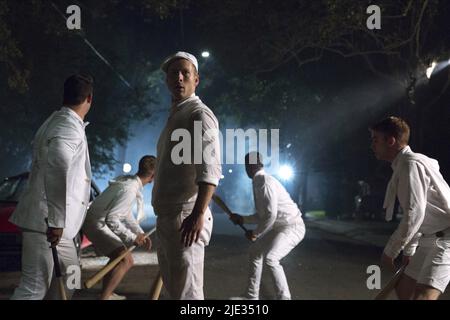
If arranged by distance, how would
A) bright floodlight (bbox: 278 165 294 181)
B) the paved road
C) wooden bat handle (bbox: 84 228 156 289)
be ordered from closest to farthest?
wooden bat handle (bbox: 84 228 156 289), the paved road, bright floodlight (bbox: 278 165 294 181)

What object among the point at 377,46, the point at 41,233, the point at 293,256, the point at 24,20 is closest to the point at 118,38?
the point at 24,20

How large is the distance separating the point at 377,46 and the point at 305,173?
37.7 ft

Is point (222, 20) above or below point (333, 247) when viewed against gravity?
above

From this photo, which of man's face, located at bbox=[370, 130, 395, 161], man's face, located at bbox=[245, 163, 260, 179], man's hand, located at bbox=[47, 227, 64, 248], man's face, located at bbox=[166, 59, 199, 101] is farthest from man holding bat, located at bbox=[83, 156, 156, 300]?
man's face, located at bbox=[370, 130, 395, 161]

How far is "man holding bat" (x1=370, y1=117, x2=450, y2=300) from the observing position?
3.43 m

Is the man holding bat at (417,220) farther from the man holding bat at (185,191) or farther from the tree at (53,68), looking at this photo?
the tree at (53,68)

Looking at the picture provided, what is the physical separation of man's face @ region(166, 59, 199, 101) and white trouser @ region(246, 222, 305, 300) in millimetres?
2623

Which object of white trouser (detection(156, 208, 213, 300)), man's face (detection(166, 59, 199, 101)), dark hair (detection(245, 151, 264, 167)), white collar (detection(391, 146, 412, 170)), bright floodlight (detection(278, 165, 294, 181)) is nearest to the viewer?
white trouser (detection(156, 208, 213, 300))

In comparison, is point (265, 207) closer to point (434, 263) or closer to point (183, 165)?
point (434, 263)

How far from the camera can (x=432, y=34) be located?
13.1 metres

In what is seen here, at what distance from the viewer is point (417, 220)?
339cm

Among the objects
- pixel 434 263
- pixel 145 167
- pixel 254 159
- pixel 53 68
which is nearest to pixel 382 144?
pixel 434 263

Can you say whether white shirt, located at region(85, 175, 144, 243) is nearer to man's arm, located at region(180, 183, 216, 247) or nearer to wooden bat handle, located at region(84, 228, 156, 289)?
wooden bat handle, located at region(84, 228, 156, 289)
